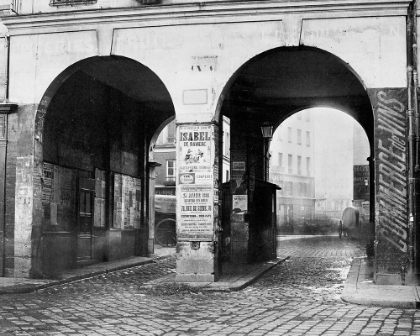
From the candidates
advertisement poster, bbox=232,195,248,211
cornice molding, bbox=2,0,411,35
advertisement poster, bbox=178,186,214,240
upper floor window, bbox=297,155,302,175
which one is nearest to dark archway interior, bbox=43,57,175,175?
cornice molding, bbox=2,0,411,35

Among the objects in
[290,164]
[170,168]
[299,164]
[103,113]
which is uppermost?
[299,164]

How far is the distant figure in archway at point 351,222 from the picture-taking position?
4575 centimetres

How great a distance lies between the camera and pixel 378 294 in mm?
Result: 11211

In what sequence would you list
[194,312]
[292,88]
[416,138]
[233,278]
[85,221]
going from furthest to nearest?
1. [292,88]
2. [85,221]
3. [233,278]
4. [416,138]
5. [194,312]

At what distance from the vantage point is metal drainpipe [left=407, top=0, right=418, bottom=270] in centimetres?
1280

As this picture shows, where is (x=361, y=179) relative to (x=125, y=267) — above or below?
above

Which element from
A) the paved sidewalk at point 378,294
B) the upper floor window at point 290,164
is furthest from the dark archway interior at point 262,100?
the upper floor window at point 290,164

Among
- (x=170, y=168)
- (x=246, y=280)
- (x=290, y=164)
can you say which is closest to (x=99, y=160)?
(x=246, y=280)

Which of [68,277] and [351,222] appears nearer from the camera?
[68,277]

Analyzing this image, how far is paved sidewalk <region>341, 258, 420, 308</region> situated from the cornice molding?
5190 millimetres

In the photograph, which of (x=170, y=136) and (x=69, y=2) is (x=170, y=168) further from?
(x=69, y=2)

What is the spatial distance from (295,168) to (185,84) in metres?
61.8

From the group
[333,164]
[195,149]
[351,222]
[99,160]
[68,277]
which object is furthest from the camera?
[333,164]

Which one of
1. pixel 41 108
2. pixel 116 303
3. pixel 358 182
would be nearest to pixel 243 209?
pixel 41 108
